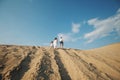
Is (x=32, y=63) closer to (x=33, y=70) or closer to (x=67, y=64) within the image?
(x=33, y=70)

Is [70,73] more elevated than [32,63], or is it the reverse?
[32,63]

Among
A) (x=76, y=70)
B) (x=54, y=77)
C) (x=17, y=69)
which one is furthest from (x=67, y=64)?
(x=17, y=69)

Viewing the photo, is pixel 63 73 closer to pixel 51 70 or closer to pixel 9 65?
pixel 51 70

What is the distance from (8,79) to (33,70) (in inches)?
52.9

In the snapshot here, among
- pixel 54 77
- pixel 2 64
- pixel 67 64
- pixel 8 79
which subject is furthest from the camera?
pixel 67 64

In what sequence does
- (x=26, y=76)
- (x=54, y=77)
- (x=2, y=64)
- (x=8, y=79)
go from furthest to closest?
1. (x=2, y=64)
2. (x=54, y=77)
3. (x=26, y=76)
4. (x=8, y=79)

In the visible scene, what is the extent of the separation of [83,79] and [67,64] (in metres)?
2.17

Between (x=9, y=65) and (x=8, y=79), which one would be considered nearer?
(x=8, y=79)

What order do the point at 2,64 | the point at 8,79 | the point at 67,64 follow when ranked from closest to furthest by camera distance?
1. the point at 8,79
2. the point at 2,64
3. the point at 67,64

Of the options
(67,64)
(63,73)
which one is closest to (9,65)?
(63,73)

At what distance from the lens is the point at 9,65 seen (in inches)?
277

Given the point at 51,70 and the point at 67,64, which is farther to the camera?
the point at 67,64

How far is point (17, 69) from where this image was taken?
6.68 m

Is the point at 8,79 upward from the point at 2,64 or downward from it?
downward
